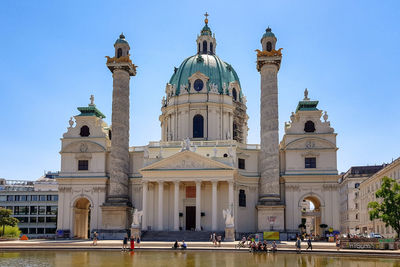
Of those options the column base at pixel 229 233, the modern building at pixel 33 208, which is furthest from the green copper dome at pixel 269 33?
the modern building at pixel 33 208

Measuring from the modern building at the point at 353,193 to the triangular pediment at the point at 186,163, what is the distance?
43.5 metres

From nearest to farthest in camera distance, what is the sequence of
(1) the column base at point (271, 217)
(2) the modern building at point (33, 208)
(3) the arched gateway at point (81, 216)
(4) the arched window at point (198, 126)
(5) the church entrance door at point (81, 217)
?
(1) the column base at point (271, 217) → (3) the arched gateway at point (81, 216) → (5) the church entrance door at point (81, 217) → (4) the arched window at point (198, 126) → (2) the modern building at point (33, 208)

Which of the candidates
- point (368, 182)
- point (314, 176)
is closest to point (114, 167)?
point (314, 176)

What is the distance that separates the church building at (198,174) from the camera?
6319cm

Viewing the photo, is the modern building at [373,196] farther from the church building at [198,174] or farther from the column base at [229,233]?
the column base at [229,233]

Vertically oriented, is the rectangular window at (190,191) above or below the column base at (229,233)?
above

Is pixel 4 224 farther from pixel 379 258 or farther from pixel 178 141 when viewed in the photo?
pixel 379 258

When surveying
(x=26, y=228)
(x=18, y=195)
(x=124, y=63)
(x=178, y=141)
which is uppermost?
(x=124, y=63)

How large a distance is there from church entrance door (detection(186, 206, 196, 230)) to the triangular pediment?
668 cm

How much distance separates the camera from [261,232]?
60.5 meters

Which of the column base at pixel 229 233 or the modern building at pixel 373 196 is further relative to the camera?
the modern building at pixel 373 196

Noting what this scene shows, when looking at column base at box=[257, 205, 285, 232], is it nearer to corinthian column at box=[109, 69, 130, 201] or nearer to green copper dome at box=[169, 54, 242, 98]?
corinthian column at box=[109, 69, 130, 201]

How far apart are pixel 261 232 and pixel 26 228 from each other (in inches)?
2425

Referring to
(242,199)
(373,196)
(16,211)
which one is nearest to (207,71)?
(242,199)
